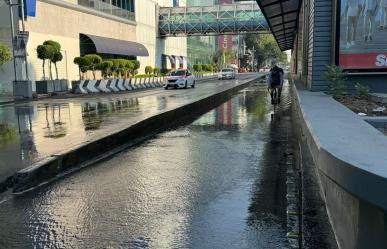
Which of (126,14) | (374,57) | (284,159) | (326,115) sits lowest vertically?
(284,159)

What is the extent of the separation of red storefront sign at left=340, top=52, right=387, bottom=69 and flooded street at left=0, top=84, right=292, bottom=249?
19.7 ft

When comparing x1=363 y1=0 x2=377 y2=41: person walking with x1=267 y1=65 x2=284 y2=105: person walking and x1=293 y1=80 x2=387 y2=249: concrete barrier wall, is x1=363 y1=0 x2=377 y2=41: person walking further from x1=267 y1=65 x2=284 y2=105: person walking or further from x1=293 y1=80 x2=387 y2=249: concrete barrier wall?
x1=293 y1=80 x2=387 y2=249: concrete barrier wall

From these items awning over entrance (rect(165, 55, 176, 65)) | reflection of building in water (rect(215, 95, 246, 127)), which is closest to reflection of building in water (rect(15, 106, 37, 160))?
reflection of building in water (rect(215, 95, 246, 127))

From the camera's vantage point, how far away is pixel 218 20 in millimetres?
67438

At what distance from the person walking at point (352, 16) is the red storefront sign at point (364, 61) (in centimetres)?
44

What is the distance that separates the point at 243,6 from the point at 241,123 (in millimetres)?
56097

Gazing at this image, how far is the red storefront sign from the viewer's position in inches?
575

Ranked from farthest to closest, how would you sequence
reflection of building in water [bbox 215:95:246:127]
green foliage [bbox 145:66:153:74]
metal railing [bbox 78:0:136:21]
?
green foliage [bbox 145:66:153:74]
metal railing [bbox 78:0:136:21]
reflection of building in water [bbox 215:95:246:127]

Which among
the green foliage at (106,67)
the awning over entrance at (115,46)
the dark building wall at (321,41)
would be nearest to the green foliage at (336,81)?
the dark building wall at (321,41)

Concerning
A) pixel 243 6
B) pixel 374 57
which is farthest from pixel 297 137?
pixel 243 6

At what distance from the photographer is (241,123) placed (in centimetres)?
1477

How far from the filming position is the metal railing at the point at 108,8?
45.3 meters

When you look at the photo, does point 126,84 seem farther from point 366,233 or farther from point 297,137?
point 366,233

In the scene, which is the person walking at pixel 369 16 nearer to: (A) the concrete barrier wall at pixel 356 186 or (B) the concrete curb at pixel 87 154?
(B) the concrete curb at pixel 87 154
